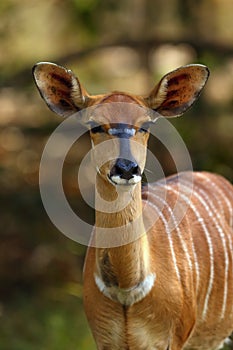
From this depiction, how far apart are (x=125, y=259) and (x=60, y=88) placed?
3.28 ft

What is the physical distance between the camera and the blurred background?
9078 mm

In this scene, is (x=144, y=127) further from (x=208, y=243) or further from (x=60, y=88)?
(x=208, y=243)

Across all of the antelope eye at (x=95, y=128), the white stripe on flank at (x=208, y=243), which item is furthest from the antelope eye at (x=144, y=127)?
the white stripe on flank at (x=208, y=243)

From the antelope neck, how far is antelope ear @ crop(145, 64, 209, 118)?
54cm

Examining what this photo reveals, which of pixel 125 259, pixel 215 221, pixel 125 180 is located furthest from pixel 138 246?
pixel 215 221

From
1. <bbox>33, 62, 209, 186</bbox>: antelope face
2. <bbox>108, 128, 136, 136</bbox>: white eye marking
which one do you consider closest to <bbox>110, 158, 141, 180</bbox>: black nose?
<bbox>33, 62, 209, 186</bbox>: antelope face

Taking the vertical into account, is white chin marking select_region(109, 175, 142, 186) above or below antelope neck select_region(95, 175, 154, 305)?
above

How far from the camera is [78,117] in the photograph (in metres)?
5.08

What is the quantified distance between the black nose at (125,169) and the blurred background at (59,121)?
377 centimetres

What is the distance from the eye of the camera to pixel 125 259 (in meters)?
4.78

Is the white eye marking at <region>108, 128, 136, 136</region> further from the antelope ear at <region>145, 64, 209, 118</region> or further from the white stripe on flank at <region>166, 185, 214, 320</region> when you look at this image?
the white stripe on flank at <region>166, 185, 214, 320</region>

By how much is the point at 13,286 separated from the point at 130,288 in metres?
5.01

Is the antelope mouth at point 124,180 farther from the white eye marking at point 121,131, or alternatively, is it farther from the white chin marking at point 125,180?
the white eye marking at point 121,131

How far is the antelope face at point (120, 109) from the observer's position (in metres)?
4.48
